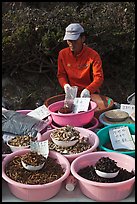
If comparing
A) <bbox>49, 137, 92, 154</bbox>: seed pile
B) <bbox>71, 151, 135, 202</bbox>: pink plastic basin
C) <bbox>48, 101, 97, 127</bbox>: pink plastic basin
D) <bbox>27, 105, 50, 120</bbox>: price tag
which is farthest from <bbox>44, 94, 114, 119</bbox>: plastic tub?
<bbox>71, 151, 135, 202</bbox>: pink plastic basin

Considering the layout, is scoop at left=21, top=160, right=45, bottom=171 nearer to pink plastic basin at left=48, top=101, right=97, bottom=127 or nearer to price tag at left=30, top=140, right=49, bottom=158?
price tag at left=30, top=140, right=49, bottom=158

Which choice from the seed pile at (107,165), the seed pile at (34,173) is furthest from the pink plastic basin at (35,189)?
the seed pile at (107,165)

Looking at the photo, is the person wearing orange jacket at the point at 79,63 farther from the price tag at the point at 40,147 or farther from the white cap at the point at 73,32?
the price tag at the point at 40,147

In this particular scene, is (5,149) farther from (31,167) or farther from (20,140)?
(31,167)

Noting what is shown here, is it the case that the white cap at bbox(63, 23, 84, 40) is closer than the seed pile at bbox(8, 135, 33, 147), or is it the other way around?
the seed pile at bbox(8, 135, 33, 147)

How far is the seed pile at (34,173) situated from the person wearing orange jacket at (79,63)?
106 centimetres

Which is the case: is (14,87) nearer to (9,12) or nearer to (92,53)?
(9,12)

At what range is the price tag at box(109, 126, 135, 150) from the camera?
1601 mm

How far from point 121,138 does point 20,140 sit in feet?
1.53

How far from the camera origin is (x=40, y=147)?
1515 millimetres

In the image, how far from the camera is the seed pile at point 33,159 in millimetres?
1397

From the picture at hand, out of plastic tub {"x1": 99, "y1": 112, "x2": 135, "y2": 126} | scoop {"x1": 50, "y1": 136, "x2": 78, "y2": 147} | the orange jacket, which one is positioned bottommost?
scoop {"x1": 50, "y1": 136, "x2": 78, "y2": 147}

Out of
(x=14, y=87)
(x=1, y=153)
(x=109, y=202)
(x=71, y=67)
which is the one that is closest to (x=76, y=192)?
(x=109, y=202)

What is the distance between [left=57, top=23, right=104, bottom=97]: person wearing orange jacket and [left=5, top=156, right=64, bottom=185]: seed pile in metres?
1.06
